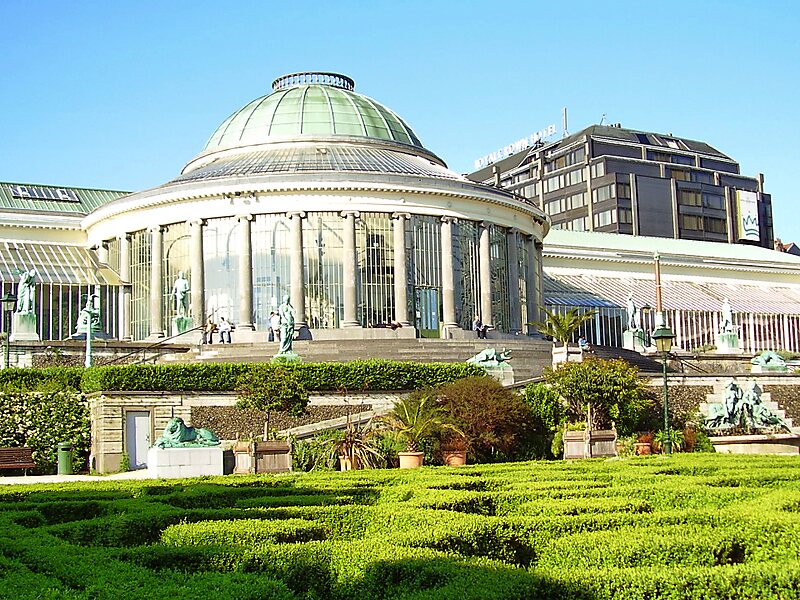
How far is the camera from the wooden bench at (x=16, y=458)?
105 feet

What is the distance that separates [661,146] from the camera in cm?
12525

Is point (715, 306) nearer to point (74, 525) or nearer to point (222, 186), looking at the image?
point (222, 186)

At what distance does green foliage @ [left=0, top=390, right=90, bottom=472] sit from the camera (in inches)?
1351

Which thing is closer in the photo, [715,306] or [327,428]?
[327,428]

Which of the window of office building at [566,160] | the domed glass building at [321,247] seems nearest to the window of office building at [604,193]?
the window of office building at [566,160]

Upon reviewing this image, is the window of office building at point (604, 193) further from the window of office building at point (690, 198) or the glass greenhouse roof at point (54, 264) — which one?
the glass greenhouse roof at point (54, 264)

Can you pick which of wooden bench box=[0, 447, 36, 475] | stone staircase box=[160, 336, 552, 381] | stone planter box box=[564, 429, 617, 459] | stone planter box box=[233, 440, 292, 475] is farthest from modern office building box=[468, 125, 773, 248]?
stone planter box box=[233, 440, 292, 475]

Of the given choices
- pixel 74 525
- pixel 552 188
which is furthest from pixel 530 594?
pixel 552 188

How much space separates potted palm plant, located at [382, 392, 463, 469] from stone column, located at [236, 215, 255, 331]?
877 inches

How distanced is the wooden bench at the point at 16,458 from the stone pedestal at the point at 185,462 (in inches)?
261

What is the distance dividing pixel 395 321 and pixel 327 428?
20.1 m

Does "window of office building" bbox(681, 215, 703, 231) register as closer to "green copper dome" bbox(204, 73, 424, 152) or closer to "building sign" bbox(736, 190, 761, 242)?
"building sign" bbox(736, 190, 761, 242)

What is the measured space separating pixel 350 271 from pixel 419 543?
140 feet

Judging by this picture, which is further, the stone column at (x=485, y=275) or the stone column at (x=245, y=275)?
the stone column at (x=485, y=275)
